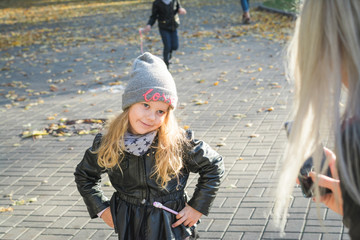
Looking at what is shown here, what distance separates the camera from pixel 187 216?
2.97m

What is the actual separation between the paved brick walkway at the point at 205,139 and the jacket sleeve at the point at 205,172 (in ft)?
1.23

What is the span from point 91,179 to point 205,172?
2.17 ft

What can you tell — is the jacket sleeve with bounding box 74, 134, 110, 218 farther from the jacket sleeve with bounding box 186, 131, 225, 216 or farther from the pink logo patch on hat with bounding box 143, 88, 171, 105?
the jacket sleeve with bounding box 186, 131, 225, 216

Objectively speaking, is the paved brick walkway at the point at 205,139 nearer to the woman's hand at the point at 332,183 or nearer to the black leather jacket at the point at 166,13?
the woman's hand at the point at 332,183

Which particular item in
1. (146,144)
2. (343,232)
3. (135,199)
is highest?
(146,144)

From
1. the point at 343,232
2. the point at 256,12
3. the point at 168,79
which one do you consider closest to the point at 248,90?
the point at 343,232

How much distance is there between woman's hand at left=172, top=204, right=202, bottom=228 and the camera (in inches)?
116

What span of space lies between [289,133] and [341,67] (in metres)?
0.29

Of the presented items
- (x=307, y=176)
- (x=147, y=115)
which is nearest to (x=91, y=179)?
(x=147, y=115)

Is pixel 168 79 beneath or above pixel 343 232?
above

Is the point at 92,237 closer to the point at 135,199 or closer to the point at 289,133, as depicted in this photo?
the point at 135,199

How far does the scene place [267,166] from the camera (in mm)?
5711

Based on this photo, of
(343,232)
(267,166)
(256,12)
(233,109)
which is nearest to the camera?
(343,232)

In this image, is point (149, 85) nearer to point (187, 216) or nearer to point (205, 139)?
point (187, 216)
